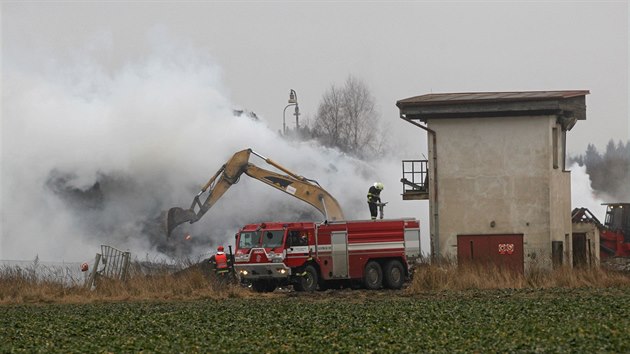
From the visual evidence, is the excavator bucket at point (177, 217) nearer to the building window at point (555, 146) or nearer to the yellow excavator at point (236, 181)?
the yellow excavator at point (236, 181)

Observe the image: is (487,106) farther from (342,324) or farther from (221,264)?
(342,324)

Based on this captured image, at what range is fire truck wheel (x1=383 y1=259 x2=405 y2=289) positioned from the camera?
1547 inches

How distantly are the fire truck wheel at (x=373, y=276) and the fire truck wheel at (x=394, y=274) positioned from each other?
20cm

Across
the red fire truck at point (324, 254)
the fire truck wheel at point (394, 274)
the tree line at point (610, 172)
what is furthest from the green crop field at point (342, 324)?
the tree line at point (610, 172)

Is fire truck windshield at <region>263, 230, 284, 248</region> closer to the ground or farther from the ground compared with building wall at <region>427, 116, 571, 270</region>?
closer to the ground

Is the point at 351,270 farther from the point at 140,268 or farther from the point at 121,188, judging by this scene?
the point at 121,188

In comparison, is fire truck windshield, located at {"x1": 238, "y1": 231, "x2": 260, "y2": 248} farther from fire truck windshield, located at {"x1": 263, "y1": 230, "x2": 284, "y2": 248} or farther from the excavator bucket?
the excavator bucket

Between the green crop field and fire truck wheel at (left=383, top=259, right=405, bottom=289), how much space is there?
516 cm

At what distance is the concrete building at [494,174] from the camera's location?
45.5m

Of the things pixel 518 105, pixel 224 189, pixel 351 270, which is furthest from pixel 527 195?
pixel 224 189

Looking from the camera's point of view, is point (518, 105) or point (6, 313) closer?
point (6, 313)

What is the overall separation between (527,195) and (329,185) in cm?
1563

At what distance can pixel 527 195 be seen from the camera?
45.8 m

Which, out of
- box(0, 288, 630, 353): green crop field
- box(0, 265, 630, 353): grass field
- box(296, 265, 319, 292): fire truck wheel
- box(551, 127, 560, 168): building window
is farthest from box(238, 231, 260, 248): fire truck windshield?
box(551, 127, 560, 168): building window
